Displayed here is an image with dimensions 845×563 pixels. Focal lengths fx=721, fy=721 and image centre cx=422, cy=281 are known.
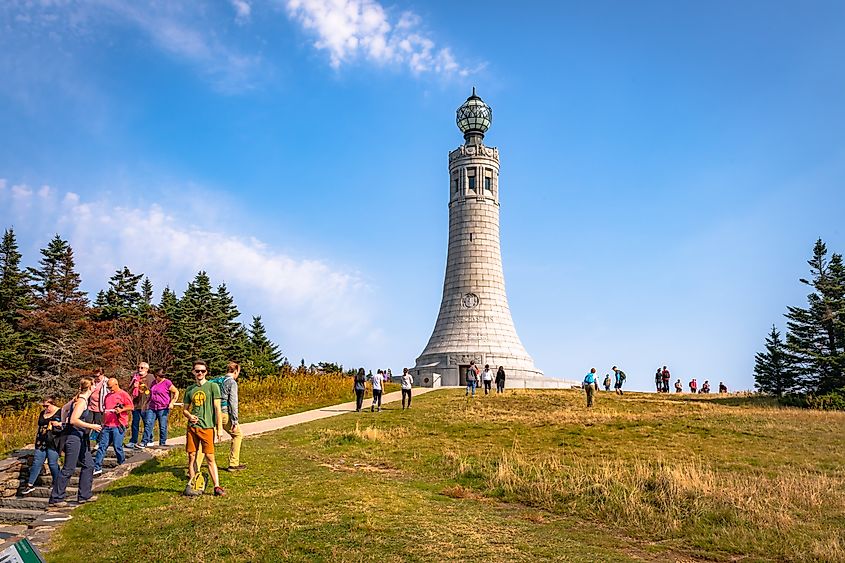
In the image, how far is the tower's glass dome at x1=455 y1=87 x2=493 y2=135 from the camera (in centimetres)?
5697

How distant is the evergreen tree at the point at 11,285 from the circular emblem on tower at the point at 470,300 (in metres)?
28.1

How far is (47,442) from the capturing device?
12344 millimetres

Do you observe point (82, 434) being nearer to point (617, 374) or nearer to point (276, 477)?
point (276, 477)

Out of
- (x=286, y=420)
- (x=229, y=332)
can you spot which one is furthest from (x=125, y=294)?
(x=286, y=420)

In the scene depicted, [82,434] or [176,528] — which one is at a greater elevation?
[82,434]

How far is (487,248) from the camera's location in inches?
2111

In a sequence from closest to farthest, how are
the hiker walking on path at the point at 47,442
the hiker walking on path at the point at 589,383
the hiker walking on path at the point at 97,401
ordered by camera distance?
the hiker walking on path at the point at 47,442
the hiker walking on path at the point at 97,401
the hiker walking on path at the point at 589,383

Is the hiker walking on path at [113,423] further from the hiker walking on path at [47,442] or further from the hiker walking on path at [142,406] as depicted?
the hiker walking on path at [142,406]

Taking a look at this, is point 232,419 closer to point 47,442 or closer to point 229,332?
point 47,442

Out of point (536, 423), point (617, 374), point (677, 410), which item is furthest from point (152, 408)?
point (617, 374)

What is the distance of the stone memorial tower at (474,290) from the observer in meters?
50.6

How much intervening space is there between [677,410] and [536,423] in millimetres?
7890

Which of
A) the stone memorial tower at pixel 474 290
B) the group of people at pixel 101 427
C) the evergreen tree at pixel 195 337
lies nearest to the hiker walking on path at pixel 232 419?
the group of people at pixel 101 427

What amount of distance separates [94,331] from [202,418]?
1414 inches
